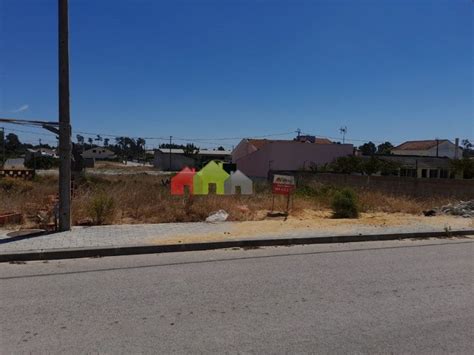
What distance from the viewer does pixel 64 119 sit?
10461mm

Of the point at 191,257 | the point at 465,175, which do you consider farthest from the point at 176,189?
the point at 465,175

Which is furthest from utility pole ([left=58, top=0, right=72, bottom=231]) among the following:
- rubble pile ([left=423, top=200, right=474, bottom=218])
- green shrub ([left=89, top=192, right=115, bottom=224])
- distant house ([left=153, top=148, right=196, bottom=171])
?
distant house ([left=153, top=148, right=196, bottom=171])

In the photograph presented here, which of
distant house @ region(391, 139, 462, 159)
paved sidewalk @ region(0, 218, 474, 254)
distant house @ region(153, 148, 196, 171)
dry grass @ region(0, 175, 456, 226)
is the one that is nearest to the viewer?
paved sidewalk @ region(0, 218, 474, 254)

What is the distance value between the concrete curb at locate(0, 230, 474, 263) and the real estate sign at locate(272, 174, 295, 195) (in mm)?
3821

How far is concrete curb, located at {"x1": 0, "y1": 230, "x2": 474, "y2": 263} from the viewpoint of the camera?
26.9 ft

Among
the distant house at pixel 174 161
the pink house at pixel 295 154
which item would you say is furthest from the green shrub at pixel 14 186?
the distant house at pixel 174 161

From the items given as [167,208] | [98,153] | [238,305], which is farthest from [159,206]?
[98,153]

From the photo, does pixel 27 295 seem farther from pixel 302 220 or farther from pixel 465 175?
pixel 465 175

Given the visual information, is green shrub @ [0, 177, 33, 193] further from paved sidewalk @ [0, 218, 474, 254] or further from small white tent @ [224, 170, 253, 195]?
paved sidewalk @ [0, 218, 474, 254]

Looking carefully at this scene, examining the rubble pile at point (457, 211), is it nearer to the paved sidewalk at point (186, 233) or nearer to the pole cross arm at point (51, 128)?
the paved sidewalk at point (186, 233)

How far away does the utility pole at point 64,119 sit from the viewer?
33.8 feet

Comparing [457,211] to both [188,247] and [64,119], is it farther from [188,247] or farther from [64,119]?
[64,119]

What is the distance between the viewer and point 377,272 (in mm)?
7520

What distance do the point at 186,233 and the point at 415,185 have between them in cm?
2000
